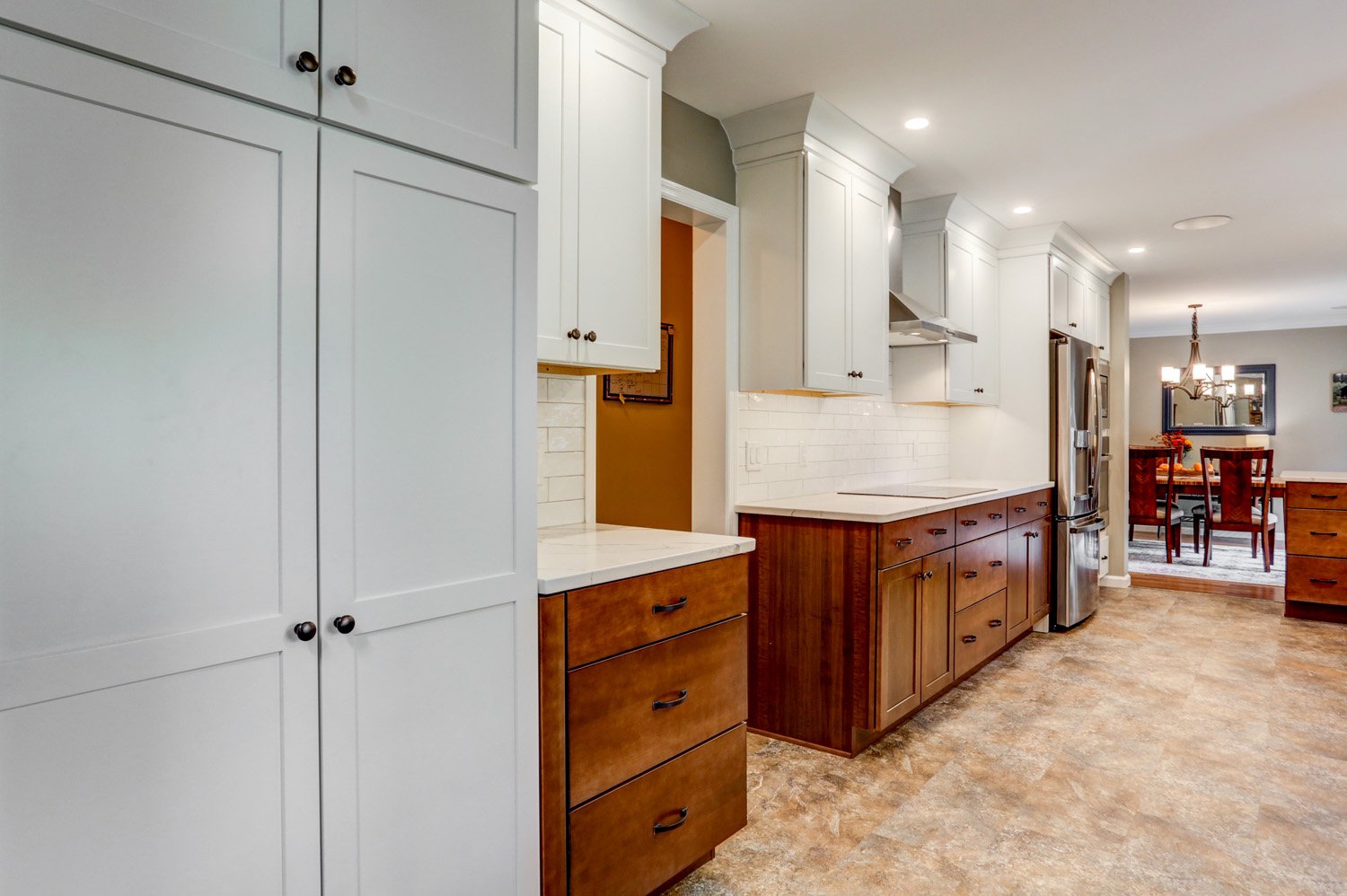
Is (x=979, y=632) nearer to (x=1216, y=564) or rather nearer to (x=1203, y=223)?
(x=1203, y=223)

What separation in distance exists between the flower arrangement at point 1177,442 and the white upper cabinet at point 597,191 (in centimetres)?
823

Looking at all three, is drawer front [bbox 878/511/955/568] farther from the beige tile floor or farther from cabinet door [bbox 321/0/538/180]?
cabinet door [bbox 321/0/538/180]

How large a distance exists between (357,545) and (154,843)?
1.58 feet

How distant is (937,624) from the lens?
128 inches

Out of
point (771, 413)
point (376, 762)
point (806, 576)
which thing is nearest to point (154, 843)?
point (376, 762)

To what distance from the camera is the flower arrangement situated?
8.72 meters

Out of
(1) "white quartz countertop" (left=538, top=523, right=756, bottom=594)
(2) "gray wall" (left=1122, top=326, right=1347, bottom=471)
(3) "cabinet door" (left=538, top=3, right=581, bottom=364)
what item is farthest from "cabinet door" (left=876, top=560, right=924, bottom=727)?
(2) "gray wall" (left=1122, top=326, right=1347, bottom=471)

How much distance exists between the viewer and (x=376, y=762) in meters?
1.31

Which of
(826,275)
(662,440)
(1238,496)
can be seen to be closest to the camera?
(826,275)

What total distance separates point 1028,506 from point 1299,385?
741 centimetres

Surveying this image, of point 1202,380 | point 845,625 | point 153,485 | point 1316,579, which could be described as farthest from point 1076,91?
point 1202,380

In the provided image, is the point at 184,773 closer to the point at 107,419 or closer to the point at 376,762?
the point at 376,762

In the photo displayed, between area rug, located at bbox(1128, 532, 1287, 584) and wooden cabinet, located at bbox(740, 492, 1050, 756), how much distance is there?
4580mm

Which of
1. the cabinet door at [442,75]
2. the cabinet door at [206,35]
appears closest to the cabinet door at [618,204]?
the cabinet door at [442,75]
